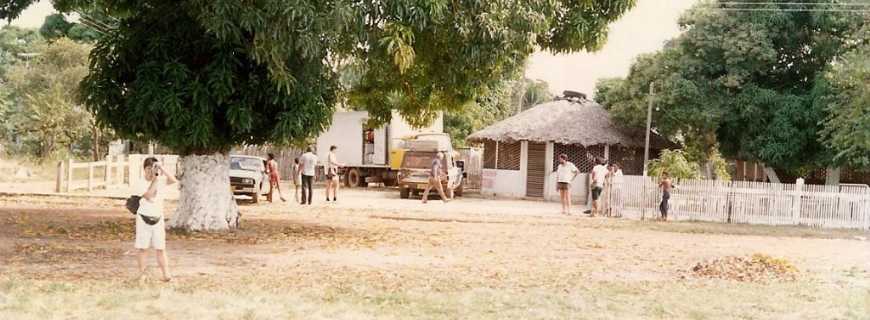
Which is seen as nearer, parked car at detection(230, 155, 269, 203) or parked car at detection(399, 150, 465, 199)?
parked car at detection(230, 155, 269, 203)

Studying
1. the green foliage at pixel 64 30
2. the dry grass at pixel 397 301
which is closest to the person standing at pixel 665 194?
the dry grass at pixel 397 301

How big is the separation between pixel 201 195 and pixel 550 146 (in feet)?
61.7

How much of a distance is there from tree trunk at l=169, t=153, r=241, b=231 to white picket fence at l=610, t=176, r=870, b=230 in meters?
11.1

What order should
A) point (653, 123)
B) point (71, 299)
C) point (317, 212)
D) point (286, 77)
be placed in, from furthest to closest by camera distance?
point (653, 123) → point (317, 212) → point (286, 77) → point (71, 299)

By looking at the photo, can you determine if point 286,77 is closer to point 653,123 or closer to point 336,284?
point 336,284

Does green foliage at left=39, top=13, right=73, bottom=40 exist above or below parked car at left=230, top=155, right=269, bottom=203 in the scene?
above

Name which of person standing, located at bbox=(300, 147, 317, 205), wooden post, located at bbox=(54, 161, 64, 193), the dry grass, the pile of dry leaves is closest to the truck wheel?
wooden post, located at bbox=(54, 161, 64, 193)

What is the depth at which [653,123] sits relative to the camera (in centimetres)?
3247

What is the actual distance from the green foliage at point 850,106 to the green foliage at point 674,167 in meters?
3.84

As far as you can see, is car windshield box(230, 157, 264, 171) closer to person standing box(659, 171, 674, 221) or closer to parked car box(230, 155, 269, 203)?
parked car box(230, 155, 269, 203)

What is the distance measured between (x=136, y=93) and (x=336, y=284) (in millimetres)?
6701

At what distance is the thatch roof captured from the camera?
32.7 meters

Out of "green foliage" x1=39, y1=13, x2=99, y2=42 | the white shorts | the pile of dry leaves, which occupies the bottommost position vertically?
the pile of dry leaves

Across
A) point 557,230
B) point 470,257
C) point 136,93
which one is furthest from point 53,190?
point 470,257
